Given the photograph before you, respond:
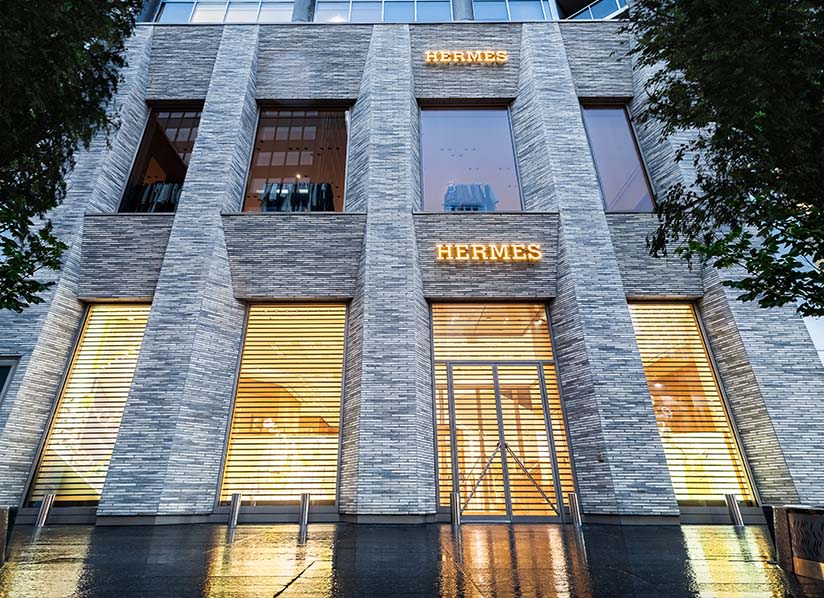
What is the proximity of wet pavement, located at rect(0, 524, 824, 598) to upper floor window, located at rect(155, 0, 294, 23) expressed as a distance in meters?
16.6

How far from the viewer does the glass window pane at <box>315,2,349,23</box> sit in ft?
52.4

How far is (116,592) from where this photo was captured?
3188 millimetres

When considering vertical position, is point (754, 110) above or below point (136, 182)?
below

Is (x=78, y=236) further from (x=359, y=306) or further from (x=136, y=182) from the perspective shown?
(x=359, y=306)

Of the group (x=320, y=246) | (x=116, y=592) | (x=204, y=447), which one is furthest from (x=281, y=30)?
(x=116, y=592)

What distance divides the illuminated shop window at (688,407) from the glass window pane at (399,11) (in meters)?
13.1

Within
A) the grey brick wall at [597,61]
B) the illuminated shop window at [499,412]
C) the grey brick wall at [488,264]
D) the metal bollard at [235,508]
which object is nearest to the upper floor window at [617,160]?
the grey brick wall at [597,61]

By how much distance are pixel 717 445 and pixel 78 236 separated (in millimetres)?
15832

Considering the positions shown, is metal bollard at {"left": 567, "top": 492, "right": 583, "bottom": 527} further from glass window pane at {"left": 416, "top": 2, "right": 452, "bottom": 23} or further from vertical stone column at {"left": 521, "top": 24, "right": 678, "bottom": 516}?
glass window pane at {"left": 416, "top": 2, "right": 452, "bottom": 23}

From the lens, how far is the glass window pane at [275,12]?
52.0ft

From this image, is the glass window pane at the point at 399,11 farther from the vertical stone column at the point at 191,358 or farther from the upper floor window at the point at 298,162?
the vertical stone column at the point at 191,358

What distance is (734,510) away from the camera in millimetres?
8539

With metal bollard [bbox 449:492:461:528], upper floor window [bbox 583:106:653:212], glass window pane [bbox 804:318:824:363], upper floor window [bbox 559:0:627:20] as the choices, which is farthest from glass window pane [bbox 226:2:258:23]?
glass window pane [bbox 804:318:824:363]

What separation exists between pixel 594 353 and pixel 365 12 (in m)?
14.7
